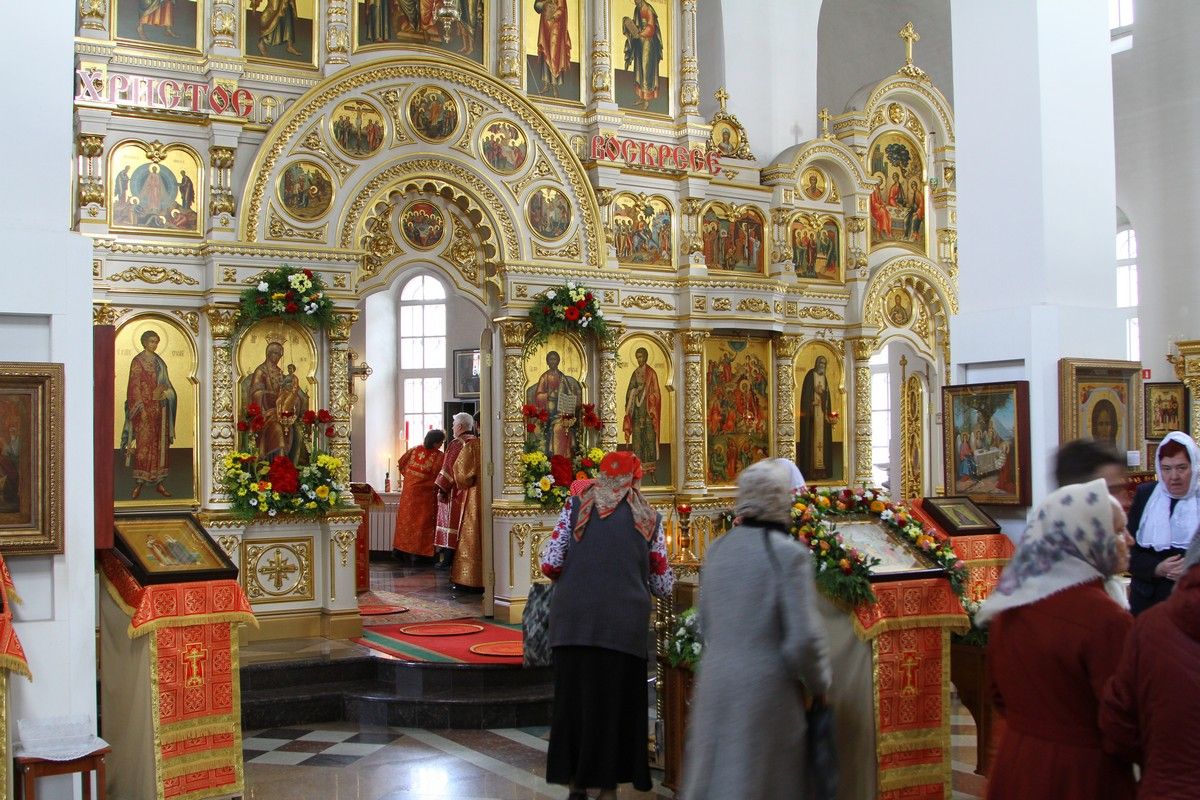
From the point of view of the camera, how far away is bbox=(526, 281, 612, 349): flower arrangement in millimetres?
10836

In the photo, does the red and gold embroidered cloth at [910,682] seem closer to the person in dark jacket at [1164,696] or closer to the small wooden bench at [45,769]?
the person in dark jacket at [1164,696]

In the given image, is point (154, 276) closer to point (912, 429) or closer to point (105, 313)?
point (105, 313)

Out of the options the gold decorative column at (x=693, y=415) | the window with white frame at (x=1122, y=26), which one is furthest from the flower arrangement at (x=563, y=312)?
the window with white frame at (x=1122, y=26)

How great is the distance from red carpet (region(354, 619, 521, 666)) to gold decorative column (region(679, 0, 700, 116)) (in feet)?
17.0

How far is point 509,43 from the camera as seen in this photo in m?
11.1

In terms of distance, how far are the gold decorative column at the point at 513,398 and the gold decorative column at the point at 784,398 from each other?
9.54 ft

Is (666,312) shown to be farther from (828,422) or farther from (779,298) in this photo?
(828,422)

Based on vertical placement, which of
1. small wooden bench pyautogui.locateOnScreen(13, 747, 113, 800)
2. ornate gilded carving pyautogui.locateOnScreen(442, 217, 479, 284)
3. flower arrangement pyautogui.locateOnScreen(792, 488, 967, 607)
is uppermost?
ornate gilded carving pyautogui.locateOnScreen(442, 217, 479, 284)

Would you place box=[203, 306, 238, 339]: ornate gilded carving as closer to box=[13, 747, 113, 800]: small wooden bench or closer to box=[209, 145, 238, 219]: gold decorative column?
box=[209, 145, 238, 219]: gold decorative column

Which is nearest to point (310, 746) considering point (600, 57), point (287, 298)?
point (287, 298)

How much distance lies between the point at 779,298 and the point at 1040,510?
9.18m

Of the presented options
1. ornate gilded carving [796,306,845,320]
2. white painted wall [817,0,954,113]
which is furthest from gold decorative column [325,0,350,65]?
white painted wall [817,0,954,113]

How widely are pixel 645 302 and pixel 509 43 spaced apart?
2.64 metres

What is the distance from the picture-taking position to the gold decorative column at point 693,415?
1184 cm
